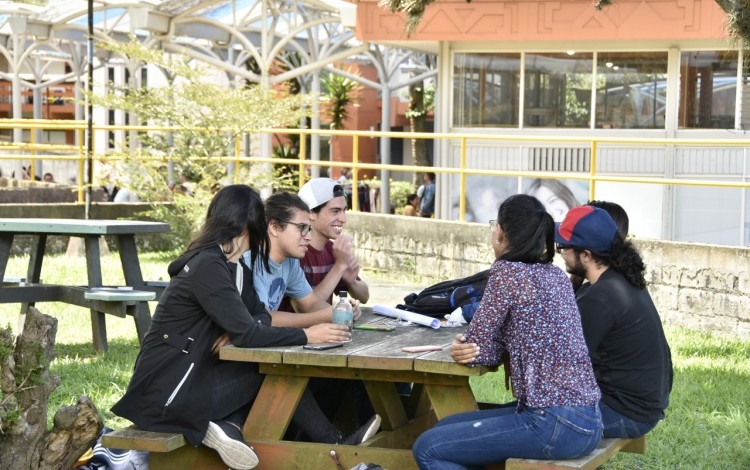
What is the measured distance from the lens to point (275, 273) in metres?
5.81

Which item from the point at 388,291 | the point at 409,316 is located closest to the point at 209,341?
the point at 409,316

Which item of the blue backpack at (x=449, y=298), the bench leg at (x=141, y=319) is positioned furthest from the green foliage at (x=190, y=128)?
the blue backpack at (x=449, y=298)

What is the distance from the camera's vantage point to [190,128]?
1525cm

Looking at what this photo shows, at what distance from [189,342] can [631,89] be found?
13.2 metres

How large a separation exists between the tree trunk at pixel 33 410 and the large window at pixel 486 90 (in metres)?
13.4

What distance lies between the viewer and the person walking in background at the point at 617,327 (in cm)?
492

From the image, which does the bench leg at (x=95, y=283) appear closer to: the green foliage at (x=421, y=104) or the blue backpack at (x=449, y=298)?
the blue backpack at (x=449, y=298)

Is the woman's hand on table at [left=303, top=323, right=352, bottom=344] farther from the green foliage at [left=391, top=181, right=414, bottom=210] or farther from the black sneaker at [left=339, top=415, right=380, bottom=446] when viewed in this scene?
the green foliage at [left=391, top=181, right=414, bottom=210]

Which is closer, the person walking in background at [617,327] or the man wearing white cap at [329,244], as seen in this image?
the person walking in background at [617,327]

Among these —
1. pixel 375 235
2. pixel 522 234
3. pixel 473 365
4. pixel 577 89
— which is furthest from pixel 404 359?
pixel 577 89

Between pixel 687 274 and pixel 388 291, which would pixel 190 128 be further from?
pixel 687 274

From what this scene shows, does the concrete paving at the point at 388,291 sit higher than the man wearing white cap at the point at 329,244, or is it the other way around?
the man wearing white cap at the point at 329,244

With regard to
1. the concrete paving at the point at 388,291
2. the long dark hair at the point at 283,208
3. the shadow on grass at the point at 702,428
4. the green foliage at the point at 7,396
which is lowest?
the shadow on grass at the point at 702,428

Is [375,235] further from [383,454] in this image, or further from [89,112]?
[383,454]
